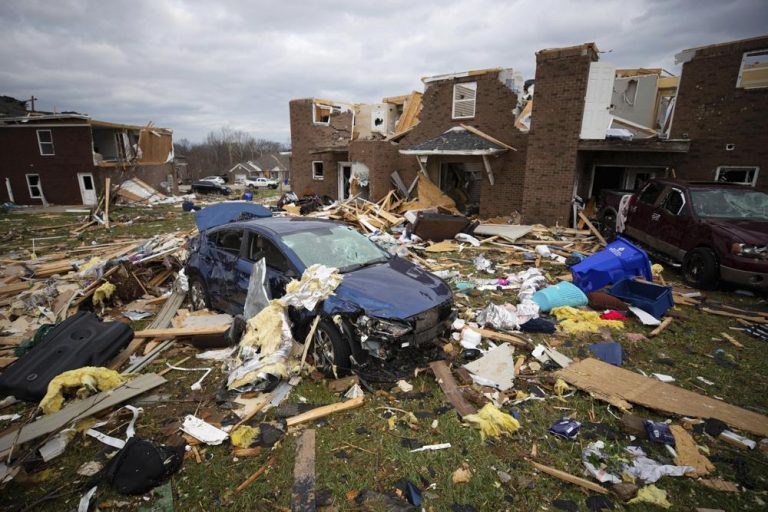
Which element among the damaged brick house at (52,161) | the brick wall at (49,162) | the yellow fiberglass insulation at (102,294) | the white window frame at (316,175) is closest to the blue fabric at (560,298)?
the yellow fiberglass insulation at (102,294)

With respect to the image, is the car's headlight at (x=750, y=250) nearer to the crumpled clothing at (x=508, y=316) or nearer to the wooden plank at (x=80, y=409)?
the crumpled clothing at (x=508, y=316)

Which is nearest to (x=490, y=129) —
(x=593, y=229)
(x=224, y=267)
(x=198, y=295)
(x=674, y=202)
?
(x=593, y=229)

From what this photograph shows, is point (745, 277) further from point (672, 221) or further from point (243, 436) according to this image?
point (243, 436)

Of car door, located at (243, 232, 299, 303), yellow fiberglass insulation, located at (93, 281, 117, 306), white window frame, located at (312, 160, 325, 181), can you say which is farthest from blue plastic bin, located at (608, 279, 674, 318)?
white window frame, located at (312, 160, 325, 181)

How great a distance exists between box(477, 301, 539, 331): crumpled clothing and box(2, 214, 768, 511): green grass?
119cm

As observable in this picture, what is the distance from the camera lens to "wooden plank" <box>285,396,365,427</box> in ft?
11.8

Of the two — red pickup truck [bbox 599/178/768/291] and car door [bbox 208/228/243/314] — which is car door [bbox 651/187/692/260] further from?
car door [bbox 208/228/243/314]

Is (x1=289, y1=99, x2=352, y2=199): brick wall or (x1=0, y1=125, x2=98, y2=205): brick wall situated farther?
(x1=0, y1=125, x2=98, y2=205): brick wall

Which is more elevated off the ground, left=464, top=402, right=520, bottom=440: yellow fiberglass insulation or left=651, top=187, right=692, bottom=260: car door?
left=651, top=187, right=692, bottom=260: car door

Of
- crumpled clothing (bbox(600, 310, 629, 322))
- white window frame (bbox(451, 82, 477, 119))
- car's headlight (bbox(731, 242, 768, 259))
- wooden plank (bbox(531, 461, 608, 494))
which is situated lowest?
wooden plank (bbox(531, 461, 608, 494))

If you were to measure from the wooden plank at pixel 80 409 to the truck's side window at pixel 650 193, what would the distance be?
34.8 ft

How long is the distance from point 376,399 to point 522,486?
161 cm

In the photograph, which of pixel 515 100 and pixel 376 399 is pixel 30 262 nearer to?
pixel 376 399

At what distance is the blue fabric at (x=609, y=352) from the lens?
4714mm
